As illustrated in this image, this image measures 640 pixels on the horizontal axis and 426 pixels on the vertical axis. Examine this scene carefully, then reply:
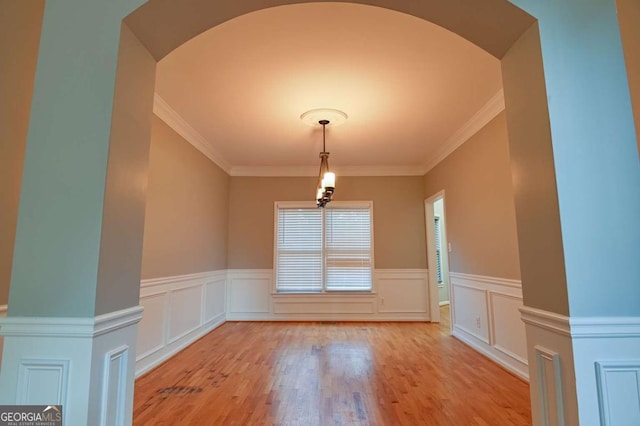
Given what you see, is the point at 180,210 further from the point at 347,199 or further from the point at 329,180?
the point at 347,199

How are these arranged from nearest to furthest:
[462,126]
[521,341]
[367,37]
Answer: [367,37] → [521,341] → [462,126]

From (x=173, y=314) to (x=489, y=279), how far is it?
3.59 m

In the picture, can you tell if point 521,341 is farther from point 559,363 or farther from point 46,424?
point 46,424

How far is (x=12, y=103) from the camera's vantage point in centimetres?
170

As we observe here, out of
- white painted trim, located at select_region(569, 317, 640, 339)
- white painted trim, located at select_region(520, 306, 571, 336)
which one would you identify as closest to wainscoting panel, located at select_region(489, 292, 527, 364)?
white painted trim, located at select_region(520, 306, 571, 336)

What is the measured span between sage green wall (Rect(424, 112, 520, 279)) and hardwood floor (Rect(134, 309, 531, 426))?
1.07m

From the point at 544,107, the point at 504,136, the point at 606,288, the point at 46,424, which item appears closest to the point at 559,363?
the point at 606,288

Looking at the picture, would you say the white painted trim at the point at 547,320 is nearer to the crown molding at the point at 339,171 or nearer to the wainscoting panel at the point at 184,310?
the wainscoting panel at the point at 184,310

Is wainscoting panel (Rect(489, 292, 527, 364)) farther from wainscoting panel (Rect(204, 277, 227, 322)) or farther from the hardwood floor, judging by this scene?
wainscoting panel (Rect(204, 277, 227, 322))

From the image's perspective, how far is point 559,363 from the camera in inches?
45.5

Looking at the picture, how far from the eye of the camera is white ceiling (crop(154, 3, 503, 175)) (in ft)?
7.51

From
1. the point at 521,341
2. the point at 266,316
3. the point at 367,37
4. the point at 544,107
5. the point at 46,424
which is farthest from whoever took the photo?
the point at 266,316

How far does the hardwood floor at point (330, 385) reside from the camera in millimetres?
2268

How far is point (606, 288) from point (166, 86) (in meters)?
3.42
